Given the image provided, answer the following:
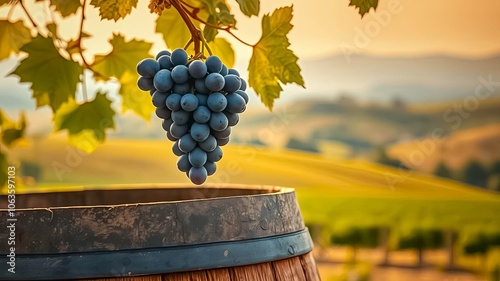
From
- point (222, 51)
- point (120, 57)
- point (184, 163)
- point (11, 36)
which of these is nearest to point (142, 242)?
point (184, 163)

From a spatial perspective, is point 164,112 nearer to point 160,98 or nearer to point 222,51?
point 160,98

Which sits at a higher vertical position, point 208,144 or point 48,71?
point 48,71

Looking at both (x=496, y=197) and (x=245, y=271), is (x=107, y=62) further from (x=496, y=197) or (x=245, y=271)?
(x=496, y=197)

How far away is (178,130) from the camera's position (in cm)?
85

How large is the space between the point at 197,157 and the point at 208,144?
0.02 metres

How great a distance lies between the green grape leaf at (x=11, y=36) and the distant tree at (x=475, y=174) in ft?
16.4

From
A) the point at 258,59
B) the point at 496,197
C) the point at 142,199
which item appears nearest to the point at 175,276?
the point at 258,59

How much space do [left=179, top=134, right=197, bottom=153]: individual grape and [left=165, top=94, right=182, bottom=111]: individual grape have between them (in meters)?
0.04

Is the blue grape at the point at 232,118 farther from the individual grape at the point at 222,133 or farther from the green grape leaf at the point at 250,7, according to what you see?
the green grape leaf at the point at 250,7

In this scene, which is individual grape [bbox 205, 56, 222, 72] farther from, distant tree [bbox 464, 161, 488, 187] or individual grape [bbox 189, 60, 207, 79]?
distant tree [bbox 464, 161, 488, 187]

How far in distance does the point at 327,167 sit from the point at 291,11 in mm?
4989

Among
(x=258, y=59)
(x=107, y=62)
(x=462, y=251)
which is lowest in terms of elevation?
(x=462, y=251)

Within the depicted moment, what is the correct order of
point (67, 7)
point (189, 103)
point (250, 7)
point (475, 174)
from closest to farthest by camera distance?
point (189, 103), point (250, 7), point (67, 7), point (475, 174)

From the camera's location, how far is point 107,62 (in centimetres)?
136
